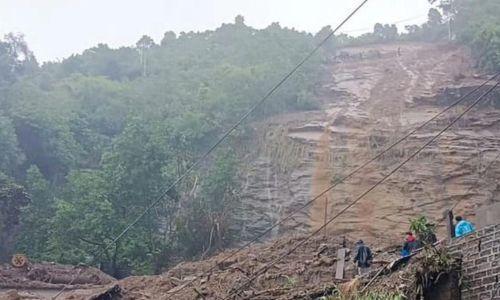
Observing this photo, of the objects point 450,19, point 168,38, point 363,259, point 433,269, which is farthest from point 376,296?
point 168,38

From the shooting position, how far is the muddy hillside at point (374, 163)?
77.6 feet

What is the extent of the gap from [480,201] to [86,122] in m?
19.5

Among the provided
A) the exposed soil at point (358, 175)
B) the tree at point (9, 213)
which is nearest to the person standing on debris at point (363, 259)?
the exposed soil at point (358, 175)

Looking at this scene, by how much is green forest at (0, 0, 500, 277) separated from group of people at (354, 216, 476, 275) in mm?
9649

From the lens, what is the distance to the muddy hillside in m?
23.7

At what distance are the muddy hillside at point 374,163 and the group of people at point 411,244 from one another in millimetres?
8878

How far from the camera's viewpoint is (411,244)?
12.5 meters

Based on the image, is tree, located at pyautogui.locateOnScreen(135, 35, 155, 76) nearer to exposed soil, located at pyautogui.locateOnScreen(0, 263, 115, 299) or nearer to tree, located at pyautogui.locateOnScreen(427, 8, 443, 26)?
tree, located at pyautogui.locateOnScreen(427, 8, 443, 26)

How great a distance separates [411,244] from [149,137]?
15.2 m

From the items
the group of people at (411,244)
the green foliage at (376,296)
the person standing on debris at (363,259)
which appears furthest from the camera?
the person standing on debris at (363,259)

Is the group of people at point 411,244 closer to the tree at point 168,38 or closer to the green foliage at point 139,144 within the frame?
the green foliage at point 139,144

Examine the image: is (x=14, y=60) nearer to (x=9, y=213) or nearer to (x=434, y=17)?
(x=9, y=213)

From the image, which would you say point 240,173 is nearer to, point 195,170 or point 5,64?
point 195,170

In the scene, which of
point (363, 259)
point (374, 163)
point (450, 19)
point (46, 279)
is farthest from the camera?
point (450, 19)
